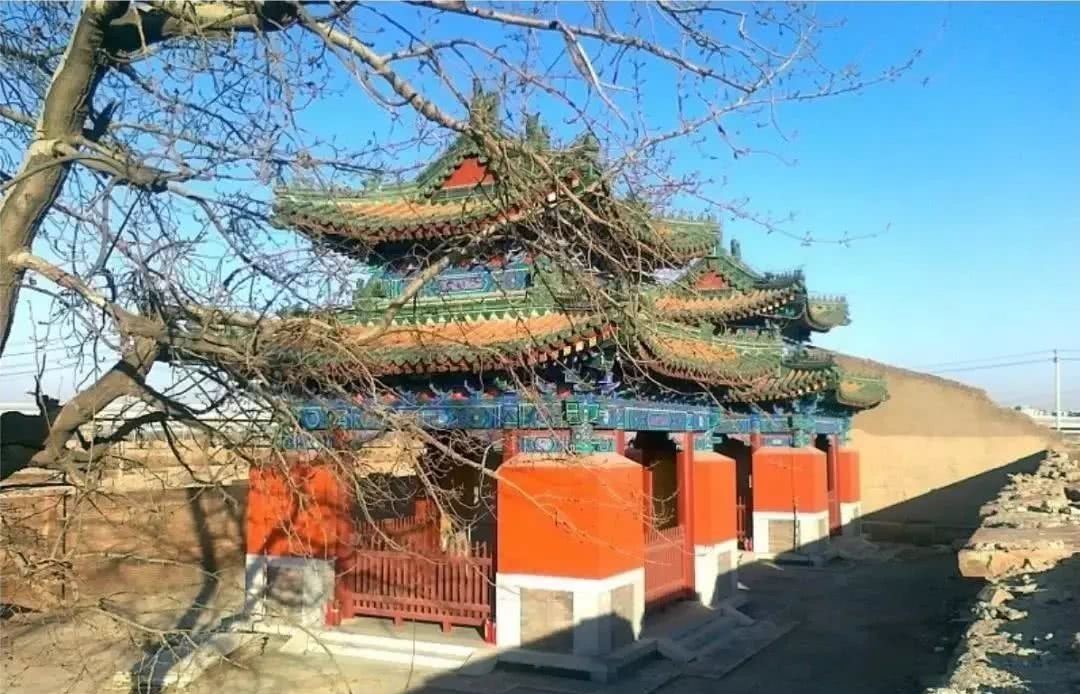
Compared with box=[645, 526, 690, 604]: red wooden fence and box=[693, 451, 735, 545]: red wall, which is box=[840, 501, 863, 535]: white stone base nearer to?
box=[693, 451, 735, 545]: red wall

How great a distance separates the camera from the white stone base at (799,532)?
847 inches

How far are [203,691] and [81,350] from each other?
702 cm

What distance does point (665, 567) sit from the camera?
13797 millimetres

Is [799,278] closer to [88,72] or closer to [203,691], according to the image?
[203,691]

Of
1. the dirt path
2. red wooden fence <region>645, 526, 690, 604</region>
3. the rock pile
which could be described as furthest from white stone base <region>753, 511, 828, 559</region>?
the rock pile

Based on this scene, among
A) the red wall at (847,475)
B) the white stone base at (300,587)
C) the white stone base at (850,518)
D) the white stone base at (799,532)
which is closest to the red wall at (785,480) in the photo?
the white stone base at (799,532)

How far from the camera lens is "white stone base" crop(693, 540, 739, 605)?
1448 centimetres

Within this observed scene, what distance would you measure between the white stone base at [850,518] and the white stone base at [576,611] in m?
14.5

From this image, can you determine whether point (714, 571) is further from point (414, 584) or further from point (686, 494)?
point (414, 584)

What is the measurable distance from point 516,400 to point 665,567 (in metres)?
3.79

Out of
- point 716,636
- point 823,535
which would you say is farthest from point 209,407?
point 823,535

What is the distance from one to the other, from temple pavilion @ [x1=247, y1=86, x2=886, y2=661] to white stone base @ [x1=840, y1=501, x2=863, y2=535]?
6.50m

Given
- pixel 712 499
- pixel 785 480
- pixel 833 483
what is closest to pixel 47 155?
pixel 712 499

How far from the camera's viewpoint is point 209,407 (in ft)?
15.4
